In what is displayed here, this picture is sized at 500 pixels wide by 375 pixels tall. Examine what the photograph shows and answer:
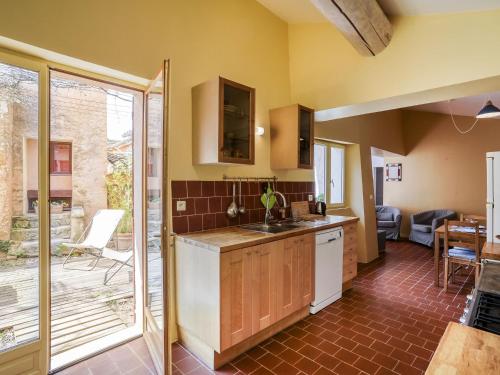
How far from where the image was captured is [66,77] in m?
2.06

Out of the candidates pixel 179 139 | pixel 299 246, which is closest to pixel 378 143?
pixel 299 246

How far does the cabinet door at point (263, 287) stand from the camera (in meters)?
2.22

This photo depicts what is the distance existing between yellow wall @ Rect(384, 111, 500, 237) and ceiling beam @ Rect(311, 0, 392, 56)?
4.91 meters

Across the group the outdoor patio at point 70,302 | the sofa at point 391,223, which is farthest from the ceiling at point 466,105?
the outdoor patio at point 70,302

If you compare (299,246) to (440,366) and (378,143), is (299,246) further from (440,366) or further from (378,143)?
(378,143)

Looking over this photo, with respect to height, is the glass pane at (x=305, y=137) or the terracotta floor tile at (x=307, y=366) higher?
the glass pane at (x=305, y=137)

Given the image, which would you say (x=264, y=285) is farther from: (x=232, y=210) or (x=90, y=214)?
(x=90, y=214)

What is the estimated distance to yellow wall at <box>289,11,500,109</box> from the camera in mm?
2312

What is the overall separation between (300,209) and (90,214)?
342 centimetres

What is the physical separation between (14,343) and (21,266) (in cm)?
49

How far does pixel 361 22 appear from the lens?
2316 millimetres

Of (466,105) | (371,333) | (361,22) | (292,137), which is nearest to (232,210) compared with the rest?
(292,137)

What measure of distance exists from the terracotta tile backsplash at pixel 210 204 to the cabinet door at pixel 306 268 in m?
0.63

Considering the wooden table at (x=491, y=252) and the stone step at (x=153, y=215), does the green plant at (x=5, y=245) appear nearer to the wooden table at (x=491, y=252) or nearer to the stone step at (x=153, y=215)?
the stone step at (x=153, y=215)
